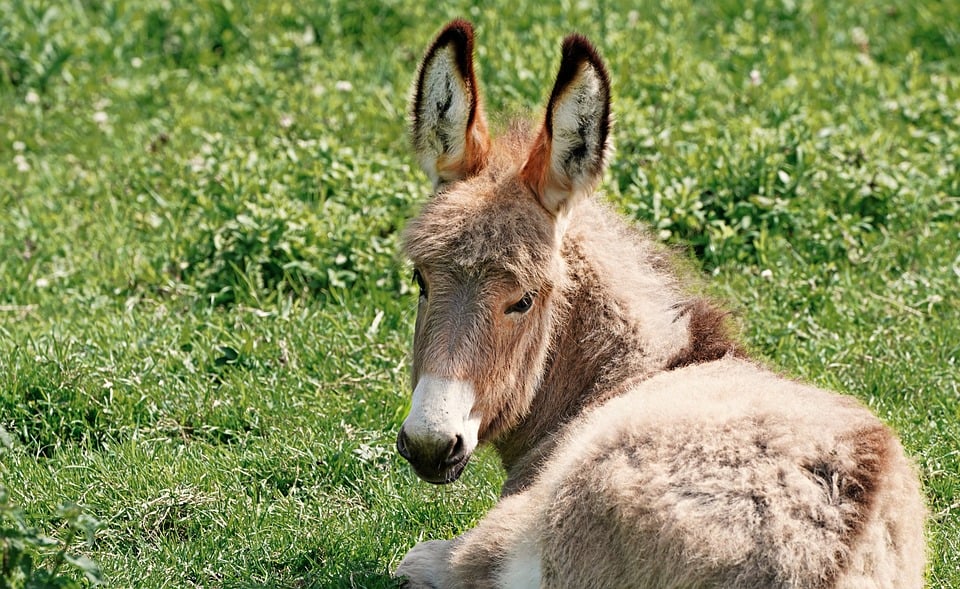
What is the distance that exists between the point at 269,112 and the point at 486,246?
463cm

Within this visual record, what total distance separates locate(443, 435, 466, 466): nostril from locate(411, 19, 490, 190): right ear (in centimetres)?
114

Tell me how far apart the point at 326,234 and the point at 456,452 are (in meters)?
3.01

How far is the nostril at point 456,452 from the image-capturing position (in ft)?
13.7

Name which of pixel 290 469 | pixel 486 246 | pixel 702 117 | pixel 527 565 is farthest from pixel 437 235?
pixel 702 117

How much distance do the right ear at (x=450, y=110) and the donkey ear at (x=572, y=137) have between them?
26 cm

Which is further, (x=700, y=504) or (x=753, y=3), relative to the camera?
(x=753, y=3)

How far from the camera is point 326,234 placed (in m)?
6.98

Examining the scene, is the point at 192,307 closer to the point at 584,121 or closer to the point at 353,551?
the point at 353,551

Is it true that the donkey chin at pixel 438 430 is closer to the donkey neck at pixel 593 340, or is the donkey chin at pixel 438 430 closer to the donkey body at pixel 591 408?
the donkey body at pixel 591 408

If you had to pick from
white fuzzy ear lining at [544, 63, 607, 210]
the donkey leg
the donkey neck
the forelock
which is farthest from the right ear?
the donkey leg

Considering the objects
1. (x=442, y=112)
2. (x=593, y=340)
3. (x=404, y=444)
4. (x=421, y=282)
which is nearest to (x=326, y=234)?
(x=442, y=112)

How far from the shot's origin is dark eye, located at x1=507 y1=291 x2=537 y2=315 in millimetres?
4504

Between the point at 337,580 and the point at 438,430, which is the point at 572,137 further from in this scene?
the point at 337,580

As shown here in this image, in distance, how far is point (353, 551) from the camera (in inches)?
195
